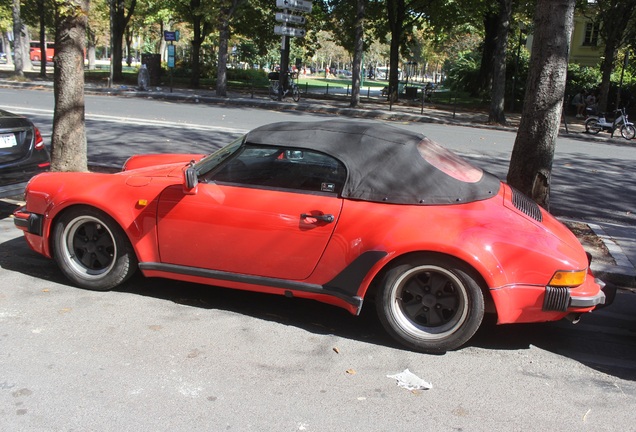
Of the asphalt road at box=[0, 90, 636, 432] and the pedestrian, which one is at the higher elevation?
the pedestrian

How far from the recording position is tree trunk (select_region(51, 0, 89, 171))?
23.1 ft

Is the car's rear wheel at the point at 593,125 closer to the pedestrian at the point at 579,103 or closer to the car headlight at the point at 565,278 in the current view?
the pedestrian at the point at 579,103

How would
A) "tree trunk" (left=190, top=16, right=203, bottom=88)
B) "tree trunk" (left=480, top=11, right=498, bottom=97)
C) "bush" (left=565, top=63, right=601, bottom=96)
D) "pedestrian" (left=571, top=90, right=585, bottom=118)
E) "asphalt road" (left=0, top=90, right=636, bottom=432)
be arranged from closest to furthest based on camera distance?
"asphalt road" (left=0, top=90, right=636, bottom=432) < "pedestrian" (left=571, top=90, right=585, bottom=118) < "bush" (left=565, top=63, right=601, bottom=96) < "tree trunk" (left=480, top=11, right=498, bottom=97) < "tree trunk" (left=190, top=16, right=203, bottom=88)

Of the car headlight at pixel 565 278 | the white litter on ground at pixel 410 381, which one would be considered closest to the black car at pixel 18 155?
the white litter on ground at pixel 410 381

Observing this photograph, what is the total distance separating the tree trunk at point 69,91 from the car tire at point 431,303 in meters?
5.16

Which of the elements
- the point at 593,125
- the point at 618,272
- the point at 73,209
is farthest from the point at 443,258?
the point at 593,125

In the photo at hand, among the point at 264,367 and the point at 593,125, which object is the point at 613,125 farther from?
the point at 264,367

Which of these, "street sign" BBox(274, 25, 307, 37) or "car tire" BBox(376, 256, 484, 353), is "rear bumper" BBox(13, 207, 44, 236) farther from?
"street sign" BBox(274, 25, 307, 37)

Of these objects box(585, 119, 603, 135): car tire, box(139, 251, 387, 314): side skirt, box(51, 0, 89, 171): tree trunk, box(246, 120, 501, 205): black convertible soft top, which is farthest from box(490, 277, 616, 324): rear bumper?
box(585, 119, 603, 135): car tire

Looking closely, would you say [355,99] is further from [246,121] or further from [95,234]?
[95,234]

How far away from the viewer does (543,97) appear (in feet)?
21.0

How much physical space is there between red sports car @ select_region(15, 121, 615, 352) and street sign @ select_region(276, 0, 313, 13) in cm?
2190

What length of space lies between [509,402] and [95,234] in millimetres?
3206

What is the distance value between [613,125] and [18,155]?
18.3m
